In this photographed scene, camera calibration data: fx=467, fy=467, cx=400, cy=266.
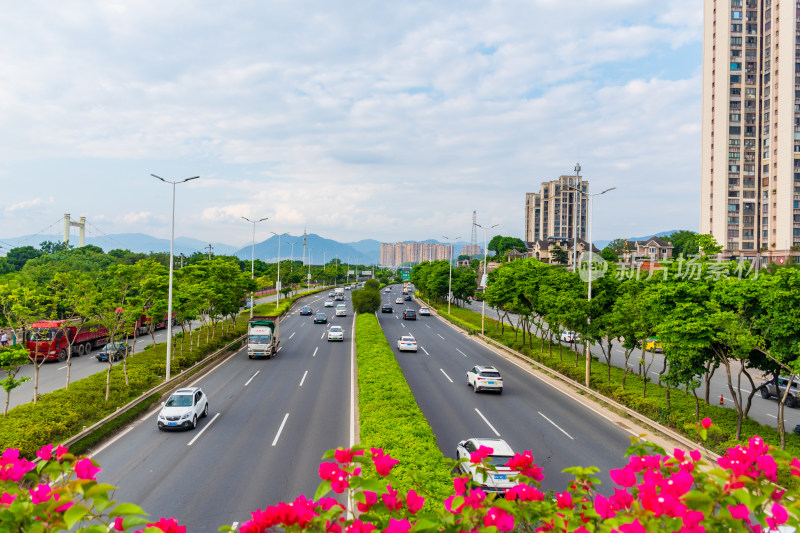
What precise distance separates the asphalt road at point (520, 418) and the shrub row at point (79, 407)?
12.6m

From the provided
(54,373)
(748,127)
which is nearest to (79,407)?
(54,373)

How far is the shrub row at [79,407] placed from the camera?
14.5 m

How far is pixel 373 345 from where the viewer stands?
1270 inches

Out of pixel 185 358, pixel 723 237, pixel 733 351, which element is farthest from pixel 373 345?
pixel 723 237

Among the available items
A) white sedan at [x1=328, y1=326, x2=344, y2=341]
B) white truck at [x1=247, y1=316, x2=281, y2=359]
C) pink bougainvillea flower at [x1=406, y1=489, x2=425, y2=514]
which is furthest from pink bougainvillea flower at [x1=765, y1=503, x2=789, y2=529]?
white sedan at [x1=328, y1=326, x2=344, y2=341]

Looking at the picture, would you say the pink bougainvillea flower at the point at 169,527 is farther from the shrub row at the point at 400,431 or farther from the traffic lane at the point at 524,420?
the traffic lane at the point at 524,420

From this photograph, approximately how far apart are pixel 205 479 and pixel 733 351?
1745 cm

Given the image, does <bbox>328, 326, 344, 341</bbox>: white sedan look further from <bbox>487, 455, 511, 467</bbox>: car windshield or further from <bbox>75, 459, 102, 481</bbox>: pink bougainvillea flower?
<bbox>75, 459, 102, 481</bbox>: pink bougainvillea flower

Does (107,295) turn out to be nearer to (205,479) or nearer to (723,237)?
(205,479)

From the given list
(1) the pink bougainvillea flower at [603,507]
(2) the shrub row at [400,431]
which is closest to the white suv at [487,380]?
(2) the shrub row at [400,431]

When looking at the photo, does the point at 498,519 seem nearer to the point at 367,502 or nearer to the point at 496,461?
the point at 367,502

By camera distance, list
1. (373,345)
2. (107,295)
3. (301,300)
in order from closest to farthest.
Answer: (107,295) → (373,345) → (301,300)

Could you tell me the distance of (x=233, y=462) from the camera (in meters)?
14.9

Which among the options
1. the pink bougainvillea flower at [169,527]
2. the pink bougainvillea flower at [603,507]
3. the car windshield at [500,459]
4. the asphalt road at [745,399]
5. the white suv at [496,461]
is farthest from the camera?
the asphalt road at [745,399]
